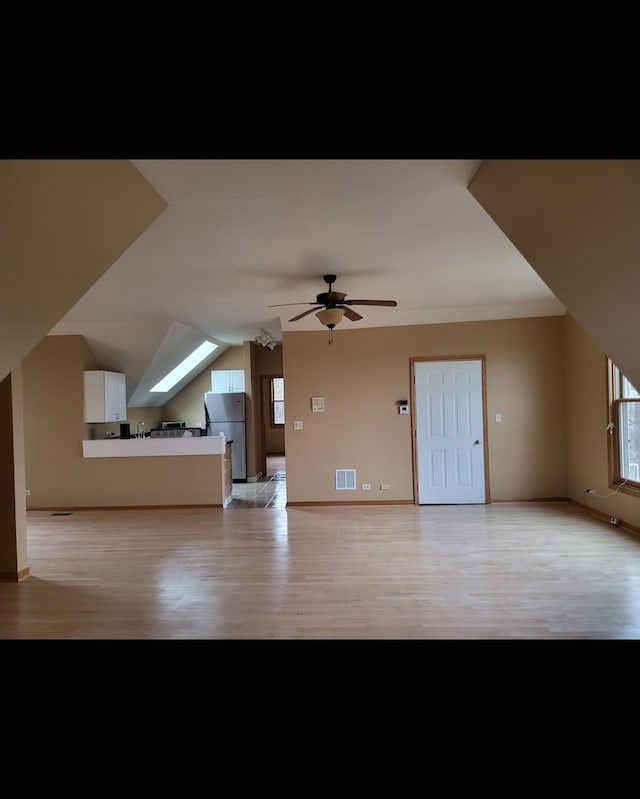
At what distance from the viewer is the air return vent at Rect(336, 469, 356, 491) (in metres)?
6.55

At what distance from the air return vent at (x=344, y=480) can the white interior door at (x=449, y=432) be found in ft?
3.14

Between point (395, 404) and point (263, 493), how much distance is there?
282 centimetres

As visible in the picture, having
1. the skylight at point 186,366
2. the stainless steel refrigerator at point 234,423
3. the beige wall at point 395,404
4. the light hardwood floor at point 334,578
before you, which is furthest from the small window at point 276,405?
the light hardwood floor at point 334,578

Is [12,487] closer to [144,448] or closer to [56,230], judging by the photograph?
[144,448]

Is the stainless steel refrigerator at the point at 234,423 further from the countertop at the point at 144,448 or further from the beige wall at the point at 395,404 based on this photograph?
the beige wall at the point at 395,404

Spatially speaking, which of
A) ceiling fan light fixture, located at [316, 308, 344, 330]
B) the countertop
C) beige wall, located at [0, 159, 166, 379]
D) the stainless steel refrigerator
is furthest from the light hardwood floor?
the stainless steel refrigerator

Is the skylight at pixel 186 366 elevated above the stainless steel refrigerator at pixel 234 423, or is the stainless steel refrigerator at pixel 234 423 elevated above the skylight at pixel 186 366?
the skylight at pixel 186 366

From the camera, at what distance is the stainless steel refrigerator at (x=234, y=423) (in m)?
8.92

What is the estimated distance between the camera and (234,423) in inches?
352

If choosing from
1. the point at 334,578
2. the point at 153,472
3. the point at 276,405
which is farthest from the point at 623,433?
the point at 276,405

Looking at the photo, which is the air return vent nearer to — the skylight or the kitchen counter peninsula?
the kitchen counter peninsula

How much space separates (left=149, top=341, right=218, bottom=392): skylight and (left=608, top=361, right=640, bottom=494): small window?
696 centimetres
